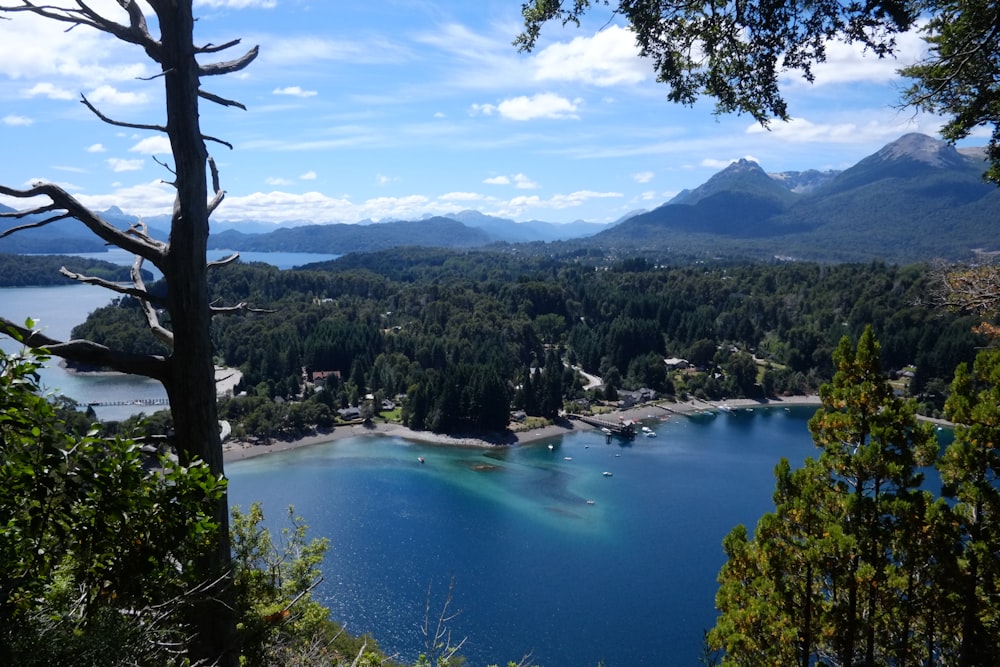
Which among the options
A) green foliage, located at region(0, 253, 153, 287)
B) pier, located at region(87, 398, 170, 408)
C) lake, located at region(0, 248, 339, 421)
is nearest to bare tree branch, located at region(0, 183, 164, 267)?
lake, located at region(0, 248, 339, 421)

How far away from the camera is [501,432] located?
37.1m

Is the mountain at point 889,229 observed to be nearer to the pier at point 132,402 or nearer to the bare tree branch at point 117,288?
the pier at point 132,402

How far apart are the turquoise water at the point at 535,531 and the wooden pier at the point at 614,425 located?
1.12 metres

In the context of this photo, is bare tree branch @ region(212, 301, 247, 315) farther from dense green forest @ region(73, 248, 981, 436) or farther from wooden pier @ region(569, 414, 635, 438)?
wooden pier @ region(569, 414, 635, 438)

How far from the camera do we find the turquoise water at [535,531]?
16625mm

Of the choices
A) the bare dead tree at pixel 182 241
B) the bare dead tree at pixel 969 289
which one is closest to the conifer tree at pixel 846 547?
the bare dead tree at pixel 969 289

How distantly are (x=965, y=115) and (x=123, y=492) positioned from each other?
4.80 m

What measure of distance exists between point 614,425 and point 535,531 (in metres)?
16.5

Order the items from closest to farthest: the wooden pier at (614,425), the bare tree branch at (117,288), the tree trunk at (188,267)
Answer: the bare tree branch at (117,288) → the tree trunk at (188,267) → the wooden pier at (614,425)

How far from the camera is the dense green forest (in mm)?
39500

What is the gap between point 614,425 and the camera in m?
38.5

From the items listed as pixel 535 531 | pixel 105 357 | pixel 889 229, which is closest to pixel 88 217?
pixel 105 357

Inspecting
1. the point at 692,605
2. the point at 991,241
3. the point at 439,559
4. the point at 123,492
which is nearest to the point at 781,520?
the point at 123,492

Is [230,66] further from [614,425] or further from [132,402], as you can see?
[132,402]
